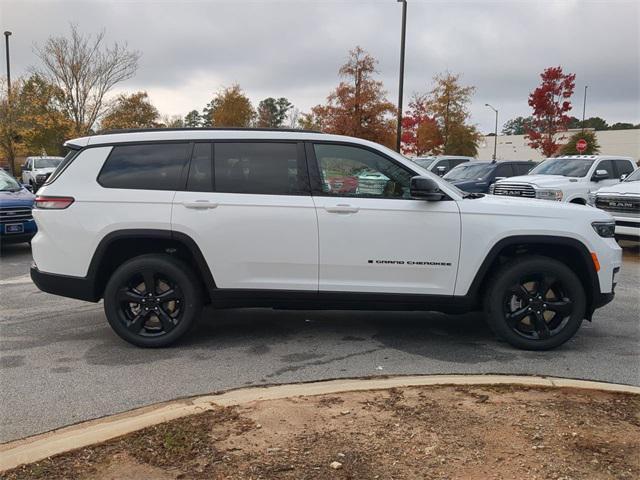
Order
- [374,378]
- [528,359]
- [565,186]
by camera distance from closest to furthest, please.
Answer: [374,378] → [528,359] → [565,186]

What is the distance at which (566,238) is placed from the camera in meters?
4.91

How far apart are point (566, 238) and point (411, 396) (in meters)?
2.19

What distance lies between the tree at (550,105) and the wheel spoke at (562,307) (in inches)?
1426

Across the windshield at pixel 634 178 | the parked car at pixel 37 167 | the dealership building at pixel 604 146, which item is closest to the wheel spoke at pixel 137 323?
the windshield at pixel 634 178

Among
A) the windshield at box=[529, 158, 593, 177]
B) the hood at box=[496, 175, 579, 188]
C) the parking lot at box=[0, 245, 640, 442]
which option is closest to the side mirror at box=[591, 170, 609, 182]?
the windshield at box=[529, 158, 593, 177]

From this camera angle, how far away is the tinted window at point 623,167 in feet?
46.0

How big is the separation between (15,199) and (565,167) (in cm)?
1254

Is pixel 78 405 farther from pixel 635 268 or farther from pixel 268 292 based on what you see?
pixel 635 268

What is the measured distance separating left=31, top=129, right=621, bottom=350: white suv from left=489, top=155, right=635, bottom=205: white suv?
8.30 meters

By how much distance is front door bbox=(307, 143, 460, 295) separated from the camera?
4.86 meters

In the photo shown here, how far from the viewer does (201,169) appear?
5.01 metres

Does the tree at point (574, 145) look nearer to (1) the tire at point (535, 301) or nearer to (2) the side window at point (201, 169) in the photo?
(1) the tire at point (535, 301)

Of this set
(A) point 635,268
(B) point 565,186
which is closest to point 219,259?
(A) point 635,268

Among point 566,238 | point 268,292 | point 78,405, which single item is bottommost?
point 78,405
